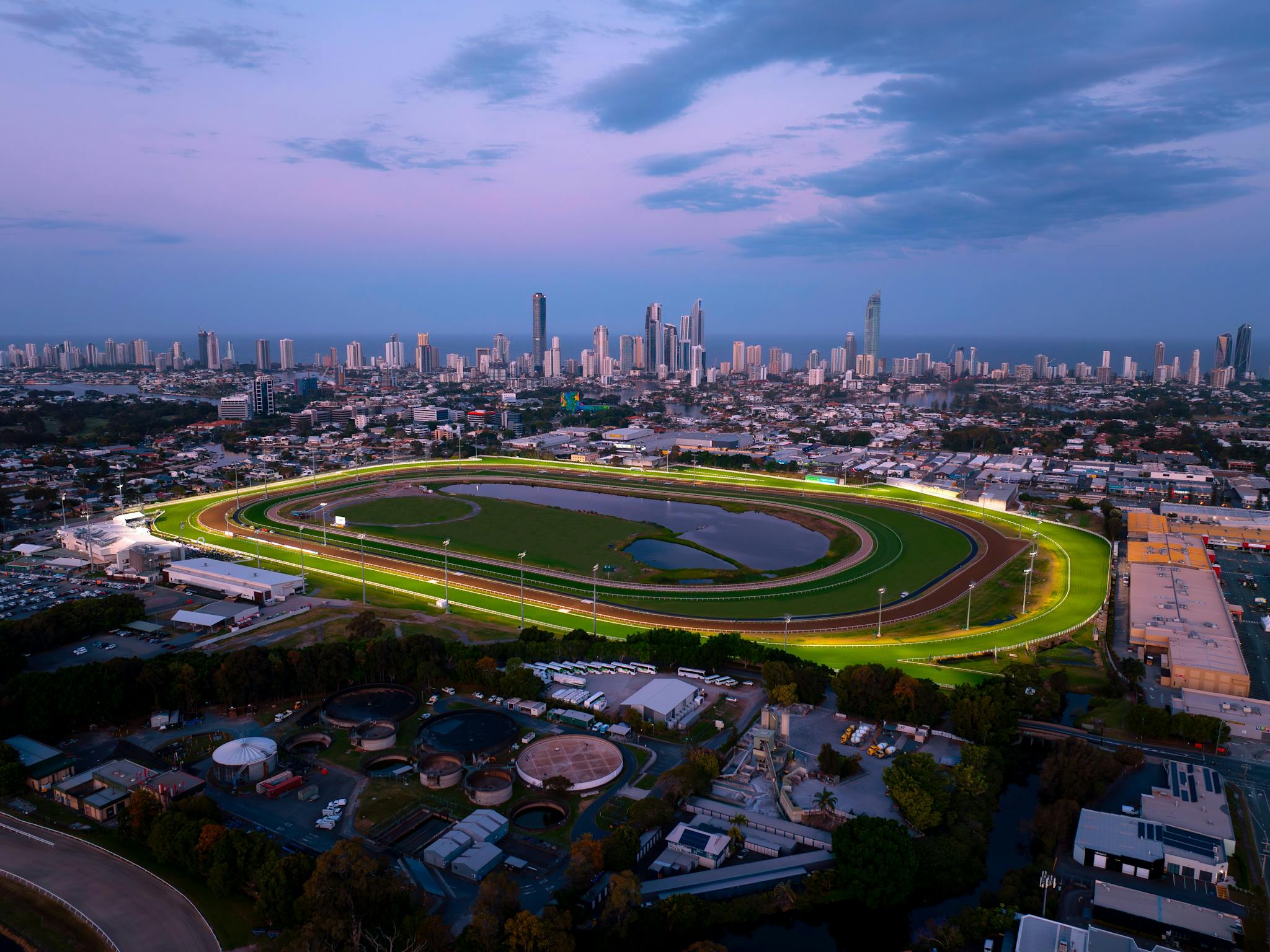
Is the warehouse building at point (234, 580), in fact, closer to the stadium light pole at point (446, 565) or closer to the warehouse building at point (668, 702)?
the stadium light pole at point (446, 565)

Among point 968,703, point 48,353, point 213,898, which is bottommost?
point 213,898

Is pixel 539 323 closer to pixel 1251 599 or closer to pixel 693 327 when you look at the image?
pixel 693 327

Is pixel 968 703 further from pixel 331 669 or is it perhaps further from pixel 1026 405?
pixel 1026 405

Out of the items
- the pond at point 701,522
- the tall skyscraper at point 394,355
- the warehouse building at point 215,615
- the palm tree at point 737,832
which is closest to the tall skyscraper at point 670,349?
the tall skyscraper at point 394,355

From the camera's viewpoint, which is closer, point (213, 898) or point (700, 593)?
point (213, 898)

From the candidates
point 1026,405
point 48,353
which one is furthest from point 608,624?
point 48,353

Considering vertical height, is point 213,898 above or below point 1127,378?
below
